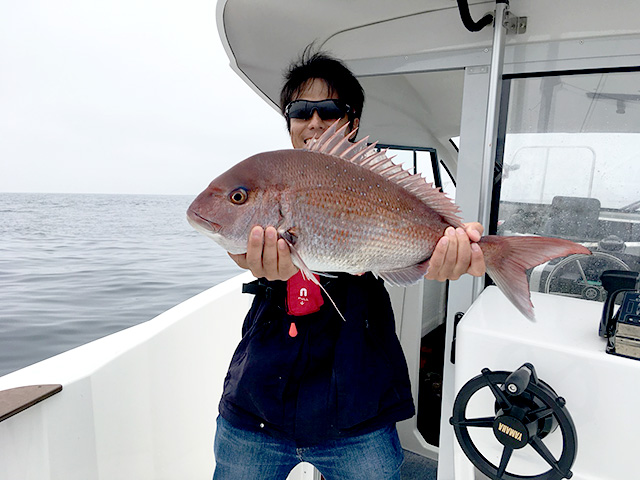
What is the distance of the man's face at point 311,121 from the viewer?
1675mm

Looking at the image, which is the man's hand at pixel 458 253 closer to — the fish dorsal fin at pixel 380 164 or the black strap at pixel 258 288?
the fish dorsal fin at pixel 380 164

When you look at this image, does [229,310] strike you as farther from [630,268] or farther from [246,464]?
[630,268]

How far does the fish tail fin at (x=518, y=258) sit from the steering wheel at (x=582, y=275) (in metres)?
1.01

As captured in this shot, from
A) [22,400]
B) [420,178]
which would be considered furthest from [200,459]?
[420,178]

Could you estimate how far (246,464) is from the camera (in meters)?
1.55

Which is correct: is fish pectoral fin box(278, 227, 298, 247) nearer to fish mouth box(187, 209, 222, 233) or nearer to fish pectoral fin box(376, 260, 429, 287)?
fish mouth box(187, 209, 222, 233)

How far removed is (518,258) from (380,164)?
0.50 m

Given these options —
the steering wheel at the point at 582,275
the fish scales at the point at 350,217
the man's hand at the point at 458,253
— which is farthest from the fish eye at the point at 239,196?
the steering wheel at the point at 582,275

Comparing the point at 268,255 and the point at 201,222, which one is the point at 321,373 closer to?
the point at 268,255

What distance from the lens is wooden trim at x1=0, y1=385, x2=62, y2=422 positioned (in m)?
1.68

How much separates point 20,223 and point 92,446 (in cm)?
1600

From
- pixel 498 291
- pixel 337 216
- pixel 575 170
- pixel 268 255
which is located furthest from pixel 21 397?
pixel 575 170

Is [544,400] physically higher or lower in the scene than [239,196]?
lower

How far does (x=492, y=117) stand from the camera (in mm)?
2018
